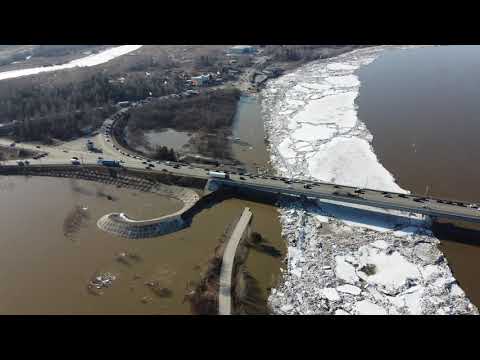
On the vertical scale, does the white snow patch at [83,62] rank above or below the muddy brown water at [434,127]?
above

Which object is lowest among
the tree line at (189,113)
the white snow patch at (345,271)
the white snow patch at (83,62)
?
the white snow patch at (345,271)

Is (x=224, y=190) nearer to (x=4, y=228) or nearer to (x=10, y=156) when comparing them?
(x=4, y=228)

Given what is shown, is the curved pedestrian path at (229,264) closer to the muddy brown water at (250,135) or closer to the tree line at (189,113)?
the muddy brown water at (250,135)

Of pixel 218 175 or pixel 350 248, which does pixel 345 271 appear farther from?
pixel 218 175

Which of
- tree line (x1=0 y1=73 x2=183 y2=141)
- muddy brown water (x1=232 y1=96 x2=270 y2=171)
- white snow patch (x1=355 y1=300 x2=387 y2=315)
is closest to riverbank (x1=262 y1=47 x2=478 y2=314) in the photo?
white snow patch (x1=355 y1=300 x2=387 y2=315)

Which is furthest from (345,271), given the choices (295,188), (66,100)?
(66,100)

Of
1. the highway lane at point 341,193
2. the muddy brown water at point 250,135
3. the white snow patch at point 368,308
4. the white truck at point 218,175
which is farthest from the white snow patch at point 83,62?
the white snow patch at point 368,308

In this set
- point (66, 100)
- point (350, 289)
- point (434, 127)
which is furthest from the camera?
point (66, 100)
